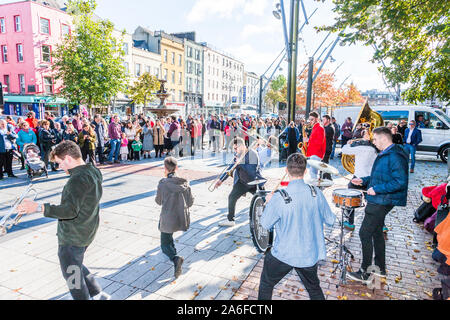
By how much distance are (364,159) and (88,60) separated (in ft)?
72.2

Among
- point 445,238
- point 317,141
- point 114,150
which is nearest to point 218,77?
point 114,150

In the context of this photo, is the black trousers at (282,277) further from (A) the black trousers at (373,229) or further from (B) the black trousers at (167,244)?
(B) the black trousers at (167,244)

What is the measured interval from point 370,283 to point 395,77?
721 cm

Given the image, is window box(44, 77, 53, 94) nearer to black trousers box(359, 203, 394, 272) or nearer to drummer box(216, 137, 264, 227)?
drummer box(216, 137, 264, 227)

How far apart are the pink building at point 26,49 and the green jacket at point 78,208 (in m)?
28.5

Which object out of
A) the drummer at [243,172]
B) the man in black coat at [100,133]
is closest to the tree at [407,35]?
the drummer at [243,172]

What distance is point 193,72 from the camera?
50.6 metres

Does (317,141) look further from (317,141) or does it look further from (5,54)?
(5,54)

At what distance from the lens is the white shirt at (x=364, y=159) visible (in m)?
5.05

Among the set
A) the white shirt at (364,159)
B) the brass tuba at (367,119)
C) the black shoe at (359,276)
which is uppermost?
the brass tuba at (367,119)

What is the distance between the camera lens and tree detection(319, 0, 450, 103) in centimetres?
671

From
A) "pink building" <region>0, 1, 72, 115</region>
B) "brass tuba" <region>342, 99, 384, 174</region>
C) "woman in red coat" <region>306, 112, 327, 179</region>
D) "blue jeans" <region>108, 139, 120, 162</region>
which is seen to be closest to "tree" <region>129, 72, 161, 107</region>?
"pink building" <region>0, 1, 72, 115</region>
